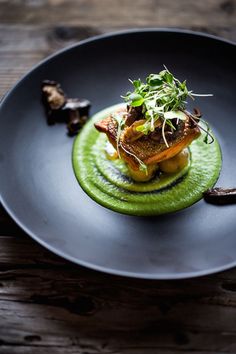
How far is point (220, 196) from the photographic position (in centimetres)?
333

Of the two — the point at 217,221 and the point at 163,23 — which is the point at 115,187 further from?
the point at 163,23

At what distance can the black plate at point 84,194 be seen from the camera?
10.1 feet

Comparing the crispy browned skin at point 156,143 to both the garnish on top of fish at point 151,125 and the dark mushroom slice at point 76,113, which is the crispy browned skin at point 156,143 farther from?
→ the dark mushroom slice at point 76,113

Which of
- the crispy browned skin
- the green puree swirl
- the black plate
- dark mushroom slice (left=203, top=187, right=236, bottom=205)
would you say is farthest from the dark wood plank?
dark mushroom slice (left=203, top=187, right=236, bottom=205)

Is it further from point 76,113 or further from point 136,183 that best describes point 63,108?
point 136,183

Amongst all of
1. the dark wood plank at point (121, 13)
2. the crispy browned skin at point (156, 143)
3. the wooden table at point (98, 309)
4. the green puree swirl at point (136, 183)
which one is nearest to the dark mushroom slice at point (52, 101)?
the green puree swirl at point (136, 183)

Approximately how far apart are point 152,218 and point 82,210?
1.57 ft

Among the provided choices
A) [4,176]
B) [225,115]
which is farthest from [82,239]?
[225,115]

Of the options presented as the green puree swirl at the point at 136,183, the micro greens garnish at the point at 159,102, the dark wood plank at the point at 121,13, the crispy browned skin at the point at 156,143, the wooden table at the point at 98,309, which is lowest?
the wooden table at the point at 98,309

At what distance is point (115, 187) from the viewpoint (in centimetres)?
359

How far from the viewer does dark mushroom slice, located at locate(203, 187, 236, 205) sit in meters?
3.32

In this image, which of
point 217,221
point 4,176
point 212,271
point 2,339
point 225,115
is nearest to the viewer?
point 212,271

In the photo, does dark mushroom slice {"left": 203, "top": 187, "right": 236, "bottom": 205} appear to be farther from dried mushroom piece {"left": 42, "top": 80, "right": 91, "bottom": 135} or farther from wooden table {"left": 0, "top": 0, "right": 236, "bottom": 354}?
Answer: dried mushroom piece {"left": 42, "top": 80, "right": 91, "bottom": 135}

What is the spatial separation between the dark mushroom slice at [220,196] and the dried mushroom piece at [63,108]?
45.4 inches
